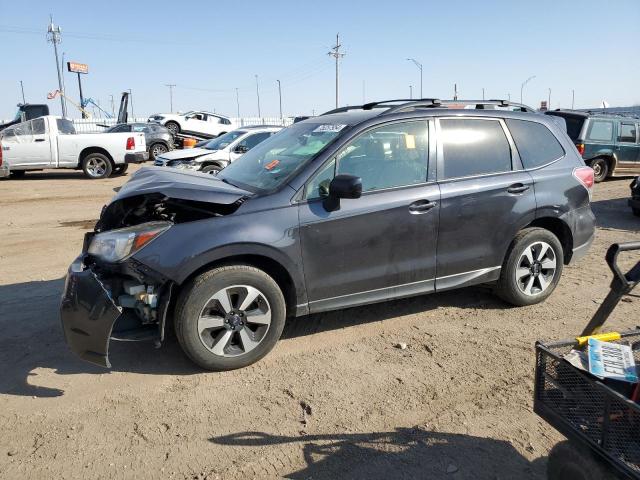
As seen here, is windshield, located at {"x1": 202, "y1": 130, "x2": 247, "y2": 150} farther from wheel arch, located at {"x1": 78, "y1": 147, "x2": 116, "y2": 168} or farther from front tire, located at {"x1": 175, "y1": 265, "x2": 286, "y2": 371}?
front tire, located at {"x1": 175, "y1": 265, "x2": 286, "y2": 371}

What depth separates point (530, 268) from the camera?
4559mm

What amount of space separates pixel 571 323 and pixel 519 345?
0.72m

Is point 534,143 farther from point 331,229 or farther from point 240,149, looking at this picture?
point 240,149

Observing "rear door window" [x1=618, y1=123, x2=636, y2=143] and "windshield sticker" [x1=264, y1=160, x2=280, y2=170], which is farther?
"rear door window" [x1=618, y1=123, x2=636, y2=143]

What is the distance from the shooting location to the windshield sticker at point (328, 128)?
405cm

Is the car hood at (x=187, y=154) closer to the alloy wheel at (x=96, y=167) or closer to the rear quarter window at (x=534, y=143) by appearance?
the alloy wheel at (x=96, y=167)

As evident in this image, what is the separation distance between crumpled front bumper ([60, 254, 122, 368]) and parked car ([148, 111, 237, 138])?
945 inches

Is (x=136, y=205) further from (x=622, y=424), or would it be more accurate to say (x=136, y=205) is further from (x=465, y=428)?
(x=622, y=424)

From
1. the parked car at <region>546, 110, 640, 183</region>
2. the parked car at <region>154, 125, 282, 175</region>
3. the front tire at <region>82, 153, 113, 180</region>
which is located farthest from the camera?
the front tire at <region>82, 153, 113, 180</region>

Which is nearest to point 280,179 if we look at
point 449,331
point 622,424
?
point 449,331

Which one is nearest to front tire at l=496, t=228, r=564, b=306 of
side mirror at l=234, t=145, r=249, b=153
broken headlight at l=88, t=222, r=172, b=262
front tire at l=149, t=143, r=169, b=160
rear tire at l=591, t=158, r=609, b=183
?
broken headlight at l=88, t=222, r=172, b=262

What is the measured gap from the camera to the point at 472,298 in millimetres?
4953

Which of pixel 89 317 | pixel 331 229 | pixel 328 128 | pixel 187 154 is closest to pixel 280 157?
pixel 328 128

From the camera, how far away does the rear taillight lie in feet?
15.5
